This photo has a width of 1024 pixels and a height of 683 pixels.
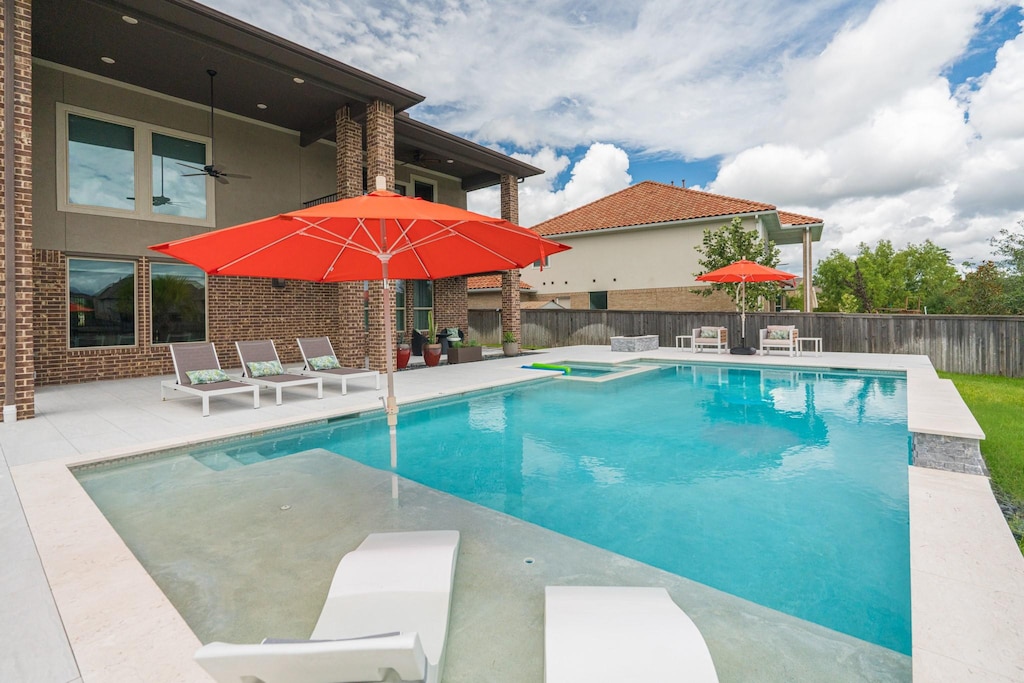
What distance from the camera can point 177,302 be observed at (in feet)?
38.9

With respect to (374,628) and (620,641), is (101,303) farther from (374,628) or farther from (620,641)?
(620,641)

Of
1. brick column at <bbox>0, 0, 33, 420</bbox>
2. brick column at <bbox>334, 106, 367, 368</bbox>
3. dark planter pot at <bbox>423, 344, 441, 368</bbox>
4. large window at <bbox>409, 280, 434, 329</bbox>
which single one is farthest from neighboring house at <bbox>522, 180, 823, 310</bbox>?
brick column at <bbox>0, 0, 33, 420</bbox>

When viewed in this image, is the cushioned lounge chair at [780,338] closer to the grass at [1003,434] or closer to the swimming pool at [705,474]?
the grass at [1003,434]

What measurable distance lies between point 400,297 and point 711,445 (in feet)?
39.5

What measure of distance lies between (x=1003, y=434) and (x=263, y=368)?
37.0 ft

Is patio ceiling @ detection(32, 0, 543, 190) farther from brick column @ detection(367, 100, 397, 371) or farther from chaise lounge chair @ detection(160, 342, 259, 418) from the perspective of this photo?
chaise lounge chair @ detection(160, 342, 259, 418)

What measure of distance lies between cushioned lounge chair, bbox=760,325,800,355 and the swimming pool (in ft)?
17.1

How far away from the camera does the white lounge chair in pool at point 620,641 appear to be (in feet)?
6.35

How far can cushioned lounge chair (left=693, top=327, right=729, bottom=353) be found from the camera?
16.0 metres

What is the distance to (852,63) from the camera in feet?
44.9

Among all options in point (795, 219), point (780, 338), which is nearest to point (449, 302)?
point (780, 338)

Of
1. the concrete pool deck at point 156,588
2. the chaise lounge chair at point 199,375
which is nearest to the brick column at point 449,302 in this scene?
the chaise lounge chair at point 199,375

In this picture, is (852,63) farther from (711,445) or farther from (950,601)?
(950,601)

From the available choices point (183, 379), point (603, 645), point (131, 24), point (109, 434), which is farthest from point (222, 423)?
point (131, 24)
